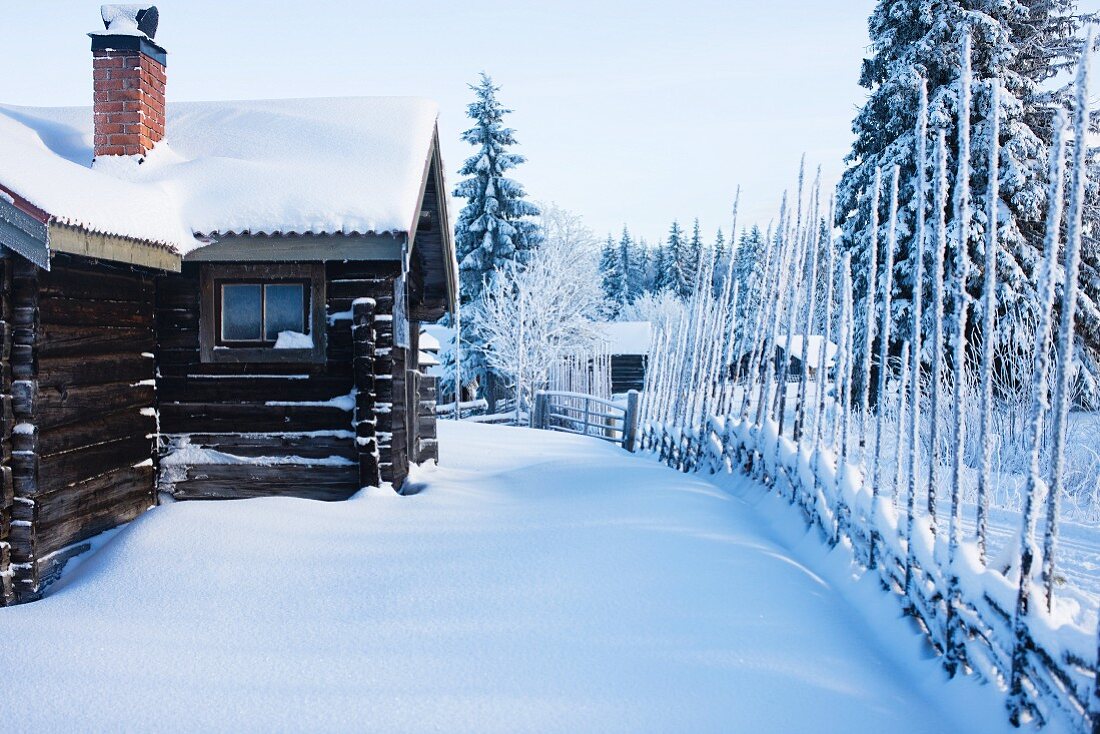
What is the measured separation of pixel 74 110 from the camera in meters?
8.81

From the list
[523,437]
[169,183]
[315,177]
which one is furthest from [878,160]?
[169,183]

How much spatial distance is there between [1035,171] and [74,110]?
15.1 metres

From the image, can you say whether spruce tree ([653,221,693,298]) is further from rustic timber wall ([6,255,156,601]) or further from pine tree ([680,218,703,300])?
rustic timber wall ([6,255,156,601])

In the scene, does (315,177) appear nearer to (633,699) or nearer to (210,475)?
(210,475)

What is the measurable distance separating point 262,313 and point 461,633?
414cm

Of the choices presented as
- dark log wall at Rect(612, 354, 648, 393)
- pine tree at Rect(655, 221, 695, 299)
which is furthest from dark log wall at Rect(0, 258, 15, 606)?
pine tree at Rect(655, 221, 695, 299)

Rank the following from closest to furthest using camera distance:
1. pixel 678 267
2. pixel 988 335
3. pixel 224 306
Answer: pixel 988 335
pixel 224 306
pixel 678 267

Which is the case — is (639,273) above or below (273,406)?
above

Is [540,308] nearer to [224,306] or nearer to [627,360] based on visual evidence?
[627,360]

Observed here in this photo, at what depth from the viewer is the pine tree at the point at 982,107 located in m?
14.0

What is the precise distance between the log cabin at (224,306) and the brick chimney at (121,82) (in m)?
0.01

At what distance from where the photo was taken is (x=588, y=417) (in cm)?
1852

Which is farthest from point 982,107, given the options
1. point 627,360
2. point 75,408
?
point 627,360

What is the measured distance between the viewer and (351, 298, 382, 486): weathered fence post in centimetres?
700
